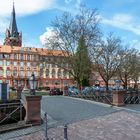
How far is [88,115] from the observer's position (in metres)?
19.0

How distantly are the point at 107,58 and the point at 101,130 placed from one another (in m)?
34.1

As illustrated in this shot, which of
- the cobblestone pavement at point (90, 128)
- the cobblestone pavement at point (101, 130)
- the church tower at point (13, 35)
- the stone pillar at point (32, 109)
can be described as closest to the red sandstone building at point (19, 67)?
the church tower at point (13, 35)

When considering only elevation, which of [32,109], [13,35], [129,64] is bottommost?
[32,109]

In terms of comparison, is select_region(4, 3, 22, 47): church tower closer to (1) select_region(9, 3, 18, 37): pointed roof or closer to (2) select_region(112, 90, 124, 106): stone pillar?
(1) select_region(9, 3, 18, 37): pointed roof

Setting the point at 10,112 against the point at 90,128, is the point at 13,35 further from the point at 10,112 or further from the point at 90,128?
the point at 90,128

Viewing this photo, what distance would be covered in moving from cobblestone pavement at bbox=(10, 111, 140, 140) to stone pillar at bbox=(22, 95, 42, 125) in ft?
4.87

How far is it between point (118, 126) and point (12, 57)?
100.0 metres

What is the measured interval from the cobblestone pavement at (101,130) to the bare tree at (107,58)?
29.0 meters

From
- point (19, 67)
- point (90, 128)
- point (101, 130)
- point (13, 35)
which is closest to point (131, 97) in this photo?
point (90, 128)

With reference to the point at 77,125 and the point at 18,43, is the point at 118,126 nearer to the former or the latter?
the point at 77,125

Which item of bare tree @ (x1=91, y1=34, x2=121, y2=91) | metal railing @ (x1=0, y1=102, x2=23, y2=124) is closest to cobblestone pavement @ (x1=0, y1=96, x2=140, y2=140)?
metal railing @ (x1=0, y1=102, x2=23, y2=124)

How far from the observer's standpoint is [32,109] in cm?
1580

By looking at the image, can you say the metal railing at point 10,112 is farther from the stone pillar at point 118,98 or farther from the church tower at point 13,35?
the church tower at point 13,35

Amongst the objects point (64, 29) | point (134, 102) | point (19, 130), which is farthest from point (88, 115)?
point (64, 29)
